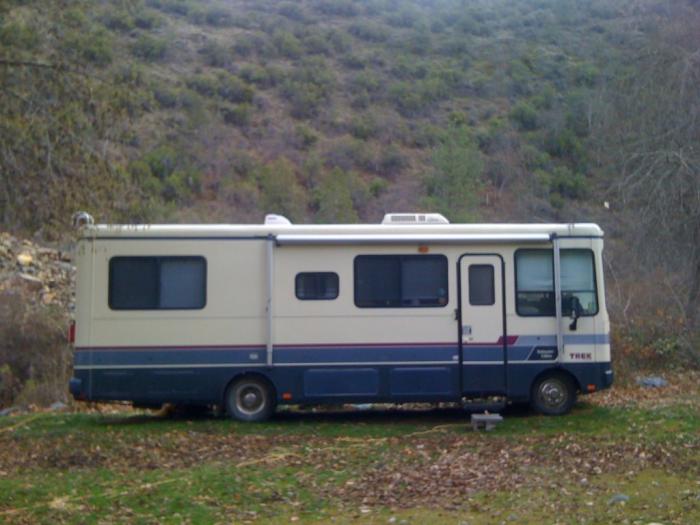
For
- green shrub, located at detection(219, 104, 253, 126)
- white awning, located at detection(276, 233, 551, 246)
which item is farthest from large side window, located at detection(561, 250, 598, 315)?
green shrub, located at detection(219, 104, 253, 126)

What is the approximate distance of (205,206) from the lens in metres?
35.8

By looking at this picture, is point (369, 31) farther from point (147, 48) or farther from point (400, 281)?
point (400, 281)

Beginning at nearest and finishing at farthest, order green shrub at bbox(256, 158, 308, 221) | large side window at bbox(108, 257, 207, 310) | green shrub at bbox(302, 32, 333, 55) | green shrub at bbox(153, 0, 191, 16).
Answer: large side window at bbox(108, 257, 207, 310) → green shrub at bbox(256, 158, 308, 221) → green shrub at bbox(302, 32, 333, 55) → green shrub at bbox(153, 0, 191, 16)

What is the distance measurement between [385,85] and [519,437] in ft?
128

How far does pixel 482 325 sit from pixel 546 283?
3.46 ft

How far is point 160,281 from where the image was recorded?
1353cm

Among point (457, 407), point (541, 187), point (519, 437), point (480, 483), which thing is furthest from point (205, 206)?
point (480, 483)

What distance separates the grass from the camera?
28.4 ft

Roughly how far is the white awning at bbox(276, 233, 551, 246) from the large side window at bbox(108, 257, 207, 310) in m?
1.22

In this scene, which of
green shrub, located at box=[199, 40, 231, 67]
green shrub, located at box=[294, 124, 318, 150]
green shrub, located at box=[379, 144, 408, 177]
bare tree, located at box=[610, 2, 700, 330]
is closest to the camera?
bare tree, located at box=[610, 2, 700, 330]

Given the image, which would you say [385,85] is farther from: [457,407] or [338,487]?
[338,487]

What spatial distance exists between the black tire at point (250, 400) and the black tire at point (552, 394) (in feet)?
11.6

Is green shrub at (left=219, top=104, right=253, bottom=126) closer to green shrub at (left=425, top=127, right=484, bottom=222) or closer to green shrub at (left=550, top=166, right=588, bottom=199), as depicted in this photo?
green shrub at (left=550, top=166, right=588, bottom=199)

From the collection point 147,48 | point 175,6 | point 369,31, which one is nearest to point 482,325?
point 147,48
